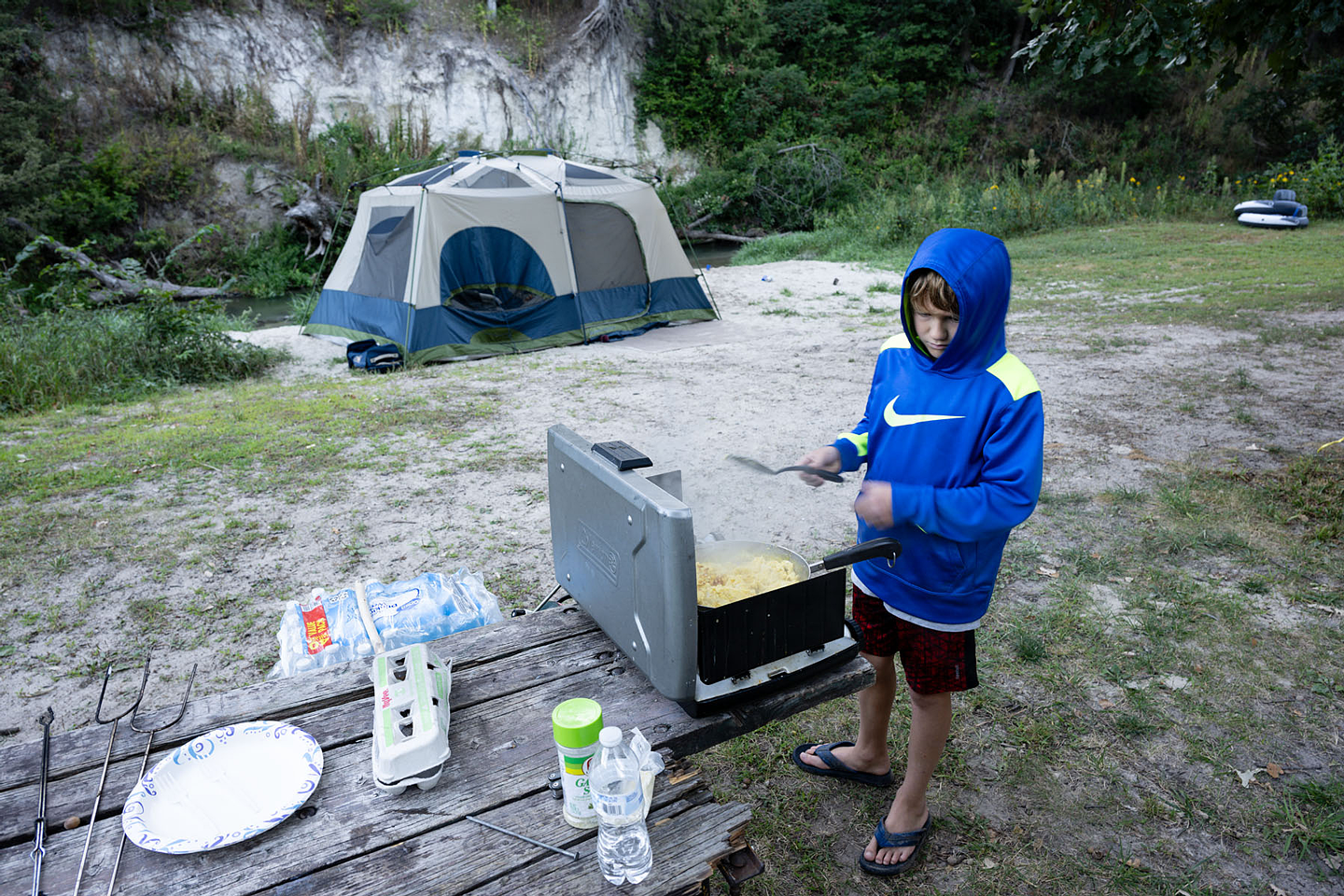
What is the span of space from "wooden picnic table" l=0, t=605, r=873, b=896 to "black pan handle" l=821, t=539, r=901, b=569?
27 centimetres

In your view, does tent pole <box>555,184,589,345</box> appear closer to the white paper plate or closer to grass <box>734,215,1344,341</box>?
grass <box>734,215,1344,341</box>

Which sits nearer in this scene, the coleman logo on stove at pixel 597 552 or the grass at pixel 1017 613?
the coleman logo on stove at pixel 597 552

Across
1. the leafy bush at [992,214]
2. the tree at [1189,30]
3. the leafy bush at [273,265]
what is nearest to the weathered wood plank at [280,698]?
the tree at [1189,30]

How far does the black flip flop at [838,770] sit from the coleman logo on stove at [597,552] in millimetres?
1117

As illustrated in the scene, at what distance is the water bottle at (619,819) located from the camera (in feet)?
3.71

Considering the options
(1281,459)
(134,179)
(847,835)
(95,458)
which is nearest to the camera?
(847,835)

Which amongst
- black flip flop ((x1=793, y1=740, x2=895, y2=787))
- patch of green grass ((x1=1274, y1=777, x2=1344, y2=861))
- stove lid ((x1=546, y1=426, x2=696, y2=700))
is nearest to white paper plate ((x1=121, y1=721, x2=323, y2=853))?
stove lid ((x1=546, y1=426, x2=696, y2=700))

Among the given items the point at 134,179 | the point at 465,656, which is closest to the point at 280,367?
the point at 465,656

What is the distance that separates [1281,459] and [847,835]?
3.61 metres

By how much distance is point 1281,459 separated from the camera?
4.12 meters

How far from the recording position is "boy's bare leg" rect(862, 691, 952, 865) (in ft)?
5.98

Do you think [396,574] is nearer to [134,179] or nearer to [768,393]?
[768,393]

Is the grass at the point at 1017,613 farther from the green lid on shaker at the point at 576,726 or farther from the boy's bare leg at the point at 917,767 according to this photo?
the green lid on shaker at the point at 576,726

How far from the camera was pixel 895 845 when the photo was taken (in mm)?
1939
